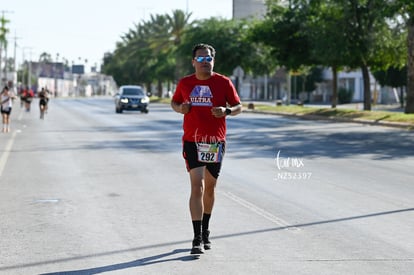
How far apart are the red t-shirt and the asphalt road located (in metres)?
1.09

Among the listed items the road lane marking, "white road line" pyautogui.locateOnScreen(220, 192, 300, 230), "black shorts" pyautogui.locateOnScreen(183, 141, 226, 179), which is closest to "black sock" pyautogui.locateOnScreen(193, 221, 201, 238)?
"black shorts" pyautogui.locateOnScreen(183, 141, 226, 179)

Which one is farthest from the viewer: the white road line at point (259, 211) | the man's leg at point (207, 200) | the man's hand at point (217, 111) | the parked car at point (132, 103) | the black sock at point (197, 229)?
the parked car at point (132, 103)

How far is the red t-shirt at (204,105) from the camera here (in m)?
8.16

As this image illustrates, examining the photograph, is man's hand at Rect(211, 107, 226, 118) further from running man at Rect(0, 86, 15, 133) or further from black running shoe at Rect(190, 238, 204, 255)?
running man at Rect(0, 86, 15, 133)

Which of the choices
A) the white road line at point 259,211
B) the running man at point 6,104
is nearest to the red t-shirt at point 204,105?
the white road line at point 259,211

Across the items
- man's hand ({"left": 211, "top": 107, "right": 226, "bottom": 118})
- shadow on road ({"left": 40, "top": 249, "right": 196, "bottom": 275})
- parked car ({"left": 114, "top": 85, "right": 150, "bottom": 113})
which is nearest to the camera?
shadow on road ({"left": 40, "top": 249, "right": 196, "bottom": 275})

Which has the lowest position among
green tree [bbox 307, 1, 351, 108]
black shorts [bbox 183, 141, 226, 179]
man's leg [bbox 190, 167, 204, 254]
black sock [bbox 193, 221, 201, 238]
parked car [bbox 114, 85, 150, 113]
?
black sock [bbox 193, 221, 201, 238]

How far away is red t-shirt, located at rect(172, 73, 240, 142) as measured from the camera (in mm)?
8164

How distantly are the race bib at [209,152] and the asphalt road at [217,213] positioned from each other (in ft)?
2.82

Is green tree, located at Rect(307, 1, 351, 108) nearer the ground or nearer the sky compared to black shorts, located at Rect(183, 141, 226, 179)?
nearer the sky

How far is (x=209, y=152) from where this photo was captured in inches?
321

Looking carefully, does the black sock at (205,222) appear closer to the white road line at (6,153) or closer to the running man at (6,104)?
the white road line at (6,153)

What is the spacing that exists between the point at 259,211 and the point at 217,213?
539mm

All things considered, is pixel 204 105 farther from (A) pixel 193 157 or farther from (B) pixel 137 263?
(B) pixel 137 263
